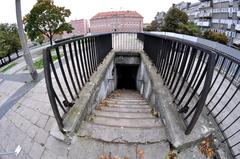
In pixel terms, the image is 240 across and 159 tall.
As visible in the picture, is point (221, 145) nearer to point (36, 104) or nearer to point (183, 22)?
point (36, 104)

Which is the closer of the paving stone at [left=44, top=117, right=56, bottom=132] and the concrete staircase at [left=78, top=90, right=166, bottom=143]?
the concrete staircase at [left=78, top=90, right=166, bottom=143]

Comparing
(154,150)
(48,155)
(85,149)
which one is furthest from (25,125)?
(154,150)

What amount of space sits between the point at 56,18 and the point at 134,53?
10536 millimetres

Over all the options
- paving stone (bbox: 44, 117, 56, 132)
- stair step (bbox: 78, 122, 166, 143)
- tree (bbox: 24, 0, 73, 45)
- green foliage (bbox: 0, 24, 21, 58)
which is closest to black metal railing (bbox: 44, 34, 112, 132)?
paving stone (bbox: 44, 117, 56, 132)

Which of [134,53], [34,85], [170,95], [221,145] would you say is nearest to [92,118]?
[170,95]

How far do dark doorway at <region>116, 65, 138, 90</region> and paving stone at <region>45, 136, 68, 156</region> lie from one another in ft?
22.5

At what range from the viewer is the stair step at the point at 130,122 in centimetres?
246

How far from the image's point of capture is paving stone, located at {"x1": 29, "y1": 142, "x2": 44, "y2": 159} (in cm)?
213

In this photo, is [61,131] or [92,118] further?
[92,118]

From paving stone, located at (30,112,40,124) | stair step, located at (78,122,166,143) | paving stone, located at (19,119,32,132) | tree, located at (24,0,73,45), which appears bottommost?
paving stone, located at (19,119,32,132)

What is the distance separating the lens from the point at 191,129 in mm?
2012

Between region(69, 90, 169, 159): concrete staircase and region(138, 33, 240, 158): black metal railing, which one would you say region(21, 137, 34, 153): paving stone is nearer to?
region(69, 90, 169, 159): concrete staircase

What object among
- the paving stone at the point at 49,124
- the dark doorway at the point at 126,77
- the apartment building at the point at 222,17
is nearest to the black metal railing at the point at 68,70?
the paving stone at the point at 49,124

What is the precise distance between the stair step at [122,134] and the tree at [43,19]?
1451cm
